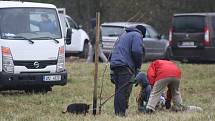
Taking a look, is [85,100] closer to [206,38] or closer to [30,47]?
[30,47]

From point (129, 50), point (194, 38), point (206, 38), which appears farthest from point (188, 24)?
point (129, 50)

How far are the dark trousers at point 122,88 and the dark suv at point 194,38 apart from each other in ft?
39.9

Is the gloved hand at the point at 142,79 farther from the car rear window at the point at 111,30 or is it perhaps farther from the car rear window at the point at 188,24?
the car rear window at the point at 188,24

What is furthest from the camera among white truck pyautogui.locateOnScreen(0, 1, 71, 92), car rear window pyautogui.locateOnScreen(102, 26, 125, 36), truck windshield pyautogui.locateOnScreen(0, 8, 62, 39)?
car rear window pyautogui.locateOnScreen(102, 26, 125, 36)

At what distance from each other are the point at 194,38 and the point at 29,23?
971 centimetres

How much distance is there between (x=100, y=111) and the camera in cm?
1099

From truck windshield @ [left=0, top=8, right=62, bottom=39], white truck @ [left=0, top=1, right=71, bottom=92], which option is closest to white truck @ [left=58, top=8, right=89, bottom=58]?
truck windshield @ [left=0, top=8, right=62, bottom=39]

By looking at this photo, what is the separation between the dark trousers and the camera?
34.5 feet

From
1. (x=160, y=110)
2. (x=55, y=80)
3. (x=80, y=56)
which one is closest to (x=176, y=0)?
(x=80, y=56)

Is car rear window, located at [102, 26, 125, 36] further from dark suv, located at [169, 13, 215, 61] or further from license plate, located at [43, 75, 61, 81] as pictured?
license plate, located at [43, 75, 61, 81]

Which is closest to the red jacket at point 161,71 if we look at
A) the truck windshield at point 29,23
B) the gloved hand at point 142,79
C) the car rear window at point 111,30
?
the gloved hand at point 142,79

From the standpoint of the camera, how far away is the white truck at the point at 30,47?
44.6ft

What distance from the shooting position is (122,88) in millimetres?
10500

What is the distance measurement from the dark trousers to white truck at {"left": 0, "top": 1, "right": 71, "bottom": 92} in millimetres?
3669
